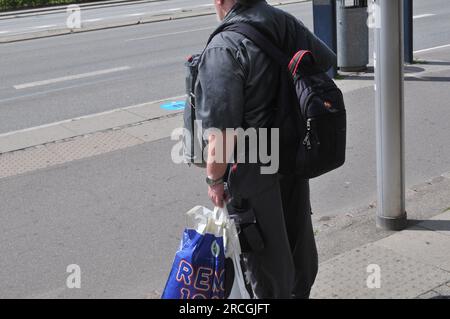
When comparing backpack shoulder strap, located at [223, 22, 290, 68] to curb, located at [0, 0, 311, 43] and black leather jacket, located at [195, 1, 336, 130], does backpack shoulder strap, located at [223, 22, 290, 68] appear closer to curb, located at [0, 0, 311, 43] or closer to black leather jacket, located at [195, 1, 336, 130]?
black leather jacket, located at [195, 1, 336, 130]

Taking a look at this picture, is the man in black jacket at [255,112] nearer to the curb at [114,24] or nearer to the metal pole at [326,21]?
the metal pole at [326,21]

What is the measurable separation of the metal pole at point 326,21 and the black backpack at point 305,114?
6812 millimetres

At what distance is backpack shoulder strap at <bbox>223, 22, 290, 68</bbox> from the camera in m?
3.22

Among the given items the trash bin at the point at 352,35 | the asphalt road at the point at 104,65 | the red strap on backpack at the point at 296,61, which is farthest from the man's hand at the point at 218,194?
the trash bin at the point at 352,35

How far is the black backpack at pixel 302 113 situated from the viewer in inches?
127

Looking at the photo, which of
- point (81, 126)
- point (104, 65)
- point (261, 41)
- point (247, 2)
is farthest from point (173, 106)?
point (261, 41)

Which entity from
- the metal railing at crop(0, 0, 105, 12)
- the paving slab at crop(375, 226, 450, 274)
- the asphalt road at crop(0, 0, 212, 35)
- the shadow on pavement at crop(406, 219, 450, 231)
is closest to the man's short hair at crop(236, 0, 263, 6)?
the paving slab at crop(375, 226, 450, 274)

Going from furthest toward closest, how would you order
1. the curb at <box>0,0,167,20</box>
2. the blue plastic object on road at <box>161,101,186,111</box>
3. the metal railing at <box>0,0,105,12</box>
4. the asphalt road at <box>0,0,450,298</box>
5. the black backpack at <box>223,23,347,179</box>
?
the metal railing at <box>0,0,105,12</box>
the curb at <box>0,0,167,20</box>
the blue plastic object on road at <box>161,101,186,111</box>
the asphalt road at <box>0,0,450,298</box>
the black backpack at <box>223,23,347,179</box>

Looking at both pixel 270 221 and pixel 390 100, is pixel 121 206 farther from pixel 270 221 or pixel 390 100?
pixel 270 221

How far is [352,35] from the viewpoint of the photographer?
10250mm

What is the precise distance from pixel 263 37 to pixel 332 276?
1.83m

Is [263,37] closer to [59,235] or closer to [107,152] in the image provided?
[59,235]

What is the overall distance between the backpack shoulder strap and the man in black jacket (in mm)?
21

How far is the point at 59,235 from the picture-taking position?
546cm
